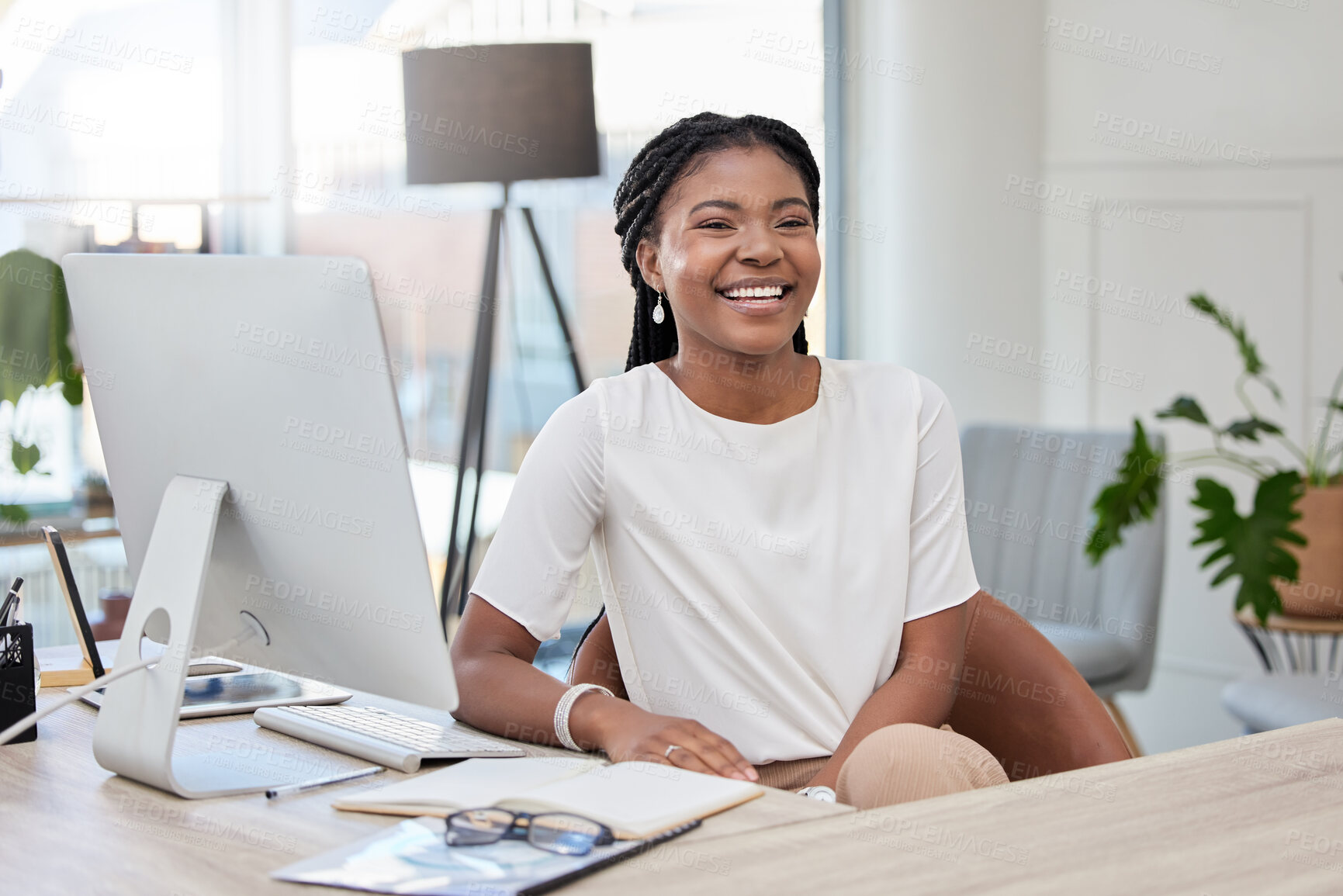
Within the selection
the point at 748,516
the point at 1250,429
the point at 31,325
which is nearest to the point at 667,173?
the point at 748,516

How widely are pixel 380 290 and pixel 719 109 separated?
118 centimetres

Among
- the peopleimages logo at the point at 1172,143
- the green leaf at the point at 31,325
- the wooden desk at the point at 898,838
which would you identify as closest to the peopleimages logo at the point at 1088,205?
the peopleimages logo at the point at 1172,143

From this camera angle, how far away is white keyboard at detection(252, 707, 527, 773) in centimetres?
116

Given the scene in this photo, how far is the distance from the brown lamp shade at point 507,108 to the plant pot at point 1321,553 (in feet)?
5.78

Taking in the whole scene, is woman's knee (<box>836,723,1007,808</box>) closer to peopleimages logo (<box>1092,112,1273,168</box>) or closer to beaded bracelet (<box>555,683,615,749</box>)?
beaded bracelet (<box>555,683,615,749</box>)

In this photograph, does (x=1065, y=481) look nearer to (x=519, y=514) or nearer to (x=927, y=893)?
(x=519, y=514)

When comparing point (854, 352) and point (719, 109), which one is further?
point (854, 352)

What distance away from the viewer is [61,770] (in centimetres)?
115

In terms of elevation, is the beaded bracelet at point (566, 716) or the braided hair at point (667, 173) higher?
A: the braided hair at point (667, 173)

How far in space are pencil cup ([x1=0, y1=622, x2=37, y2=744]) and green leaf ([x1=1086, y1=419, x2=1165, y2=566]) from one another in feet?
7.40

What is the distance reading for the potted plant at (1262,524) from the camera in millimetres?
2836

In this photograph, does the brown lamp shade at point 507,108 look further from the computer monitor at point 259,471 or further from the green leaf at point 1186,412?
the computer monitor at point 259,471

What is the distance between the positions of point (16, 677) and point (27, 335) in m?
1.61

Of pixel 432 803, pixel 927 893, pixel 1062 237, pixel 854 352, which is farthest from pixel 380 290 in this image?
pixel 927 893
